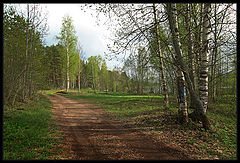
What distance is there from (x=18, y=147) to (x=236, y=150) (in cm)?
649

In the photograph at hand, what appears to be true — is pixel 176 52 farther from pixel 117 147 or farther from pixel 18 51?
pixel 18 51

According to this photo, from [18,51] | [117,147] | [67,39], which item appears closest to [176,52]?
[117,147]

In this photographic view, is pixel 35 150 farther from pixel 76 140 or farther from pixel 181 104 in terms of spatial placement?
pixel 181 104

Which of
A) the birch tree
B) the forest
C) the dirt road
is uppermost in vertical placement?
the birch tree

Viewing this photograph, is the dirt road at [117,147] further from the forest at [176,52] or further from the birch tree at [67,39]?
the birch tree at [67,39]

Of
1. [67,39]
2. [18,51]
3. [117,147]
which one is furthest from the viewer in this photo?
[67,39]

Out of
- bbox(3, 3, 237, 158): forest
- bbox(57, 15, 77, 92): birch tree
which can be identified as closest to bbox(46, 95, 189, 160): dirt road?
bbox(3, 3, 237, 158): forest

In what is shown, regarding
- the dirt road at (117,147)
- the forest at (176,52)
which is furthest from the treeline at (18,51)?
the dirt road at (117,147)

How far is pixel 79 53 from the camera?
2764 cm

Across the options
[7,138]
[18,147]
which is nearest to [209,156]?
[18,147]

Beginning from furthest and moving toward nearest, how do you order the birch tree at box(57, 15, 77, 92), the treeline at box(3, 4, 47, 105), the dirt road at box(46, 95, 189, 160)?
the birch tree at box(57, 15, 77, 92) < the treeline at box(3, 4, 47, 105) < the dirt road at box(46, 95, 189, 160)

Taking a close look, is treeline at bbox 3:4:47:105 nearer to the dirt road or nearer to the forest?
the forest

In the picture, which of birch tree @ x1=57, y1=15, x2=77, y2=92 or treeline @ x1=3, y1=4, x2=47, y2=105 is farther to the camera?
birch tree @ x1=57, y1=15, x2=77, y2=92

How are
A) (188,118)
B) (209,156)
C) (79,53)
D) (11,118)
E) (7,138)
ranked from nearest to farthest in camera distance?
(209,156) → (7,138) → (188,118) → (11,118) → (79,53)
